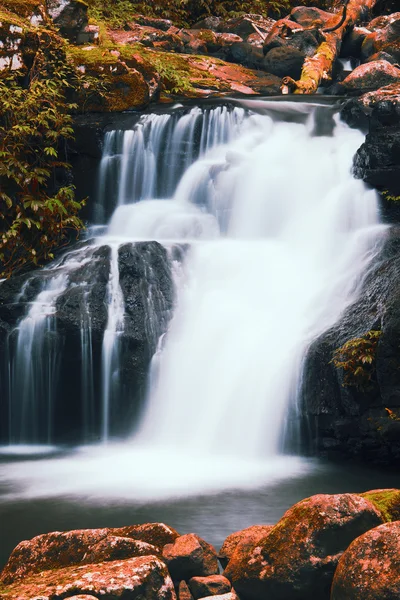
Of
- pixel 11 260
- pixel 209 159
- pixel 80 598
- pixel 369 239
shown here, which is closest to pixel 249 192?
pixel 209 159

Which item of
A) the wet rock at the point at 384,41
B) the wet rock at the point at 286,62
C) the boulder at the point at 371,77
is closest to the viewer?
the boulder at the point at 371,77

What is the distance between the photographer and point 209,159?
12.0 metres

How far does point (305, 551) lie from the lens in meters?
3.56

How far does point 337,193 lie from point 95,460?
239 inches

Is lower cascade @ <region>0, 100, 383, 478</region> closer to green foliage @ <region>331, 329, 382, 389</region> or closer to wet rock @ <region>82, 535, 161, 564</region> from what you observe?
green foliage @ <region>331, 329, 382, 389</region>

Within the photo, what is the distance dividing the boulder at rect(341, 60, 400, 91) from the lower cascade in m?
3.90

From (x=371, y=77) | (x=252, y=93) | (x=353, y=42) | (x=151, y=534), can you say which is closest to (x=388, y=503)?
(x=151, y=534)

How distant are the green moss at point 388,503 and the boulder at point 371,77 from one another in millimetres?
12578

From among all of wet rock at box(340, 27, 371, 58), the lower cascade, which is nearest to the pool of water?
the lower cascade

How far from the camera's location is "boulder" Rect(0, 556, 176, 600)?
323cm

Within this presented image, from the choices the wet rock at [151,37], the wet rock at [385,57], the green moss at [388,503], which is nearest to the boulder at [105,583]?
the green moss at [388,503]

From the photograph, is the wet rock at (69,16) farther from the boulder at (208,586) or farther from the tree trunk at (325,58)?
the boulder at (208,586)

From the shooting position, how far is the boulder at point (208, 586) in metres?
3.65

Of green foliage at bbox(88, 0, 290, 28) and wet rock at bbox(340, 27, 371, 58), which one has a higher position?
green foliage at bbox(88, 0, 290, 28)
